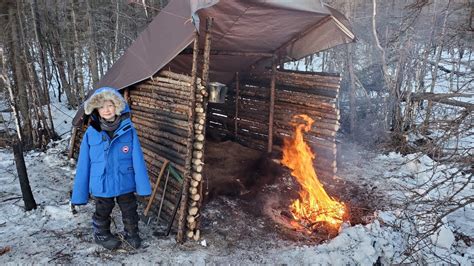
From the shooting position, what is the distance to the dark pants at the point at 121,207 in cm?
434

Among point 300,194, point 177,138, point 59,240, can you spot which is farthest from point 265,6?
point 59,240

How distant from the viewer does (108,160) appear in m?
4.14

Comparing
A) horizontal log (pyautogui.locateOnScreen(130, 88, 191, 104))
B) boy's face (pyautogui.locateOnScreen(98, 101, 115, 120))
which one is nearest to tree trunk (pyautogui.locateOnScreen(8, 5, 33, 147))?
horizontal log (pyautogui.locateOnScreen(130, 88, 191, 104))

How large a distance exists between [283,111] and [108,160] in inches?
180

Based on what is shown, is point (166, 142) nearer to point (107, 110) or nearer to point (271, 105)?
point (107, 110)

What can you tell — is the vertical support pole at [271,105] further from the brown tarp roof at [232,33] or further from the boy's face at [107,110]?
the boy's face at [107,110]

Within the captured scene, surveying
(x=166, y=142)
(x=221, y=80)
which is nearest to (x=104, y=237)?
(x=166, y=142)

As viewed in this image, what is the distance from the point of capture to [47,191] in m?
6.14

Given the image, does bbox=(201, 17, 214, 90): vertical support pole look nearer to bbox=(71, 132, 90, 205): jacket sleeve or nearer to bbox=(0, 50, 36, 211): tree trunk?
bbox=(71, 132, 90, 205): jacket sleeve

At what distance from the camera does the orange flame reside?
540 cm

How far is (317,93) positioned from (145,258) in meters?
4.67

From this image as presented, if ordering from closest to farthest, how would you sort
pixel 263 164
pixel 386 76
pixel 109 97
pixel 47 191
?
pixel 109 97, pixel 47 191, pixel 263 164, pixel 386 76

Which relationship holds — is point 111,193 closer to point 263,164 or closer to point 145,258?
point 145,258

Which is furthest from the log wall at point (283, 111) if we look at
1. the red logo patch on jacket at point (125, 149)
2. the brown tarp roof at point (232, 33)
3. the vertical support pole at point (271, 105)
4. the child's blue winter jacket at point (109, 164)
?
the red logo patch on jacket at point (125, 149)
